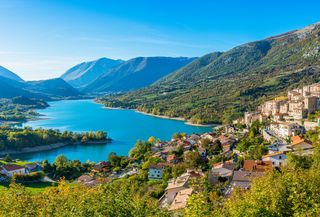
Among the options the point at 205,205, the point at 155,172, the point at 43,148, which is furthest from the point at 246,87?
the point at 205,205

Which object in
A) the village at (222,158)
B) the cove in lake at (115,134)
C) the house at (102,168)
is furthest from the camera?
the cove in lake at (115,134)

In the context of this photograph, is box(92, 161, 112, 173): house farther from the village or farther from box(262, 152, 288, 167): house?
box(262, 152, 288, 167): house

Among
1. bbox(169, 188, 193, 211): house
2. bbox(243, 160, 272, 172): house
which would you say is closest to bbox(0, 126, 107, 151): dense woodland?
bbox(243, 160, 272, 172): house

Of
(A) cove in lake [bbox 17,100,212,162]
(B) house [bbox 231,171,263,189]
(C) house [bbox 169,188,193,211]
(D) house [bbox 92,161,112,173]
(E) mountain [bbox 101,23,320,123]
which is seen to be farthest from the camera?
(E) mountain [bbox 101,23,320,123]

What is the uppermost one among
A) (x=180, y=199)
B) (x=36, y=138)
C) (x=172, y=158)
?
(x=180, y=199)

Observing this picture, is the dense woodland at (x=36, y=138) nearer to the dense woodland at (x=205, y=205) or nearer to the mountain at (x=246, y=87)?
the mountain at (x=246, y=87)

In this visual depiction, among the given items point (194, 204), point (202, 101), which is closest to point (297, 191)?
point (194, 204)

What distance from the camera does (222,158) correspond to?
1072 inches

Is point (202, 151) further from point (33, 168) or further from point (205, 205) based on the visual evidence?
point (205, 205)

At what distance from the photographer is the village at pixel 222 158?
1942 cm

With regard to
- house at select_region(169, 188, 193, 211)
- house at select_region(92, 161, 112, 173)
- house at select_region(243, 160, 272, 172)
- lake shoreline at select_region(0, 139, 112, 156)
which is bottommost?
lake shoreline at select_region(0, 139, 112, 156)

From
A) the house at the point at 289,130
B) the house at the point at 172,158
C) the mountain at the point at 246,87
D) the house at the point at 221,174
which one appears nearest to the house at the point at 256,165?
the house at the point at 221,174

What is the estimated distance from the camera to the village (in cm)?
1942

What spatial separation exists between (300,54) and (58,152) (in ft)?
338
